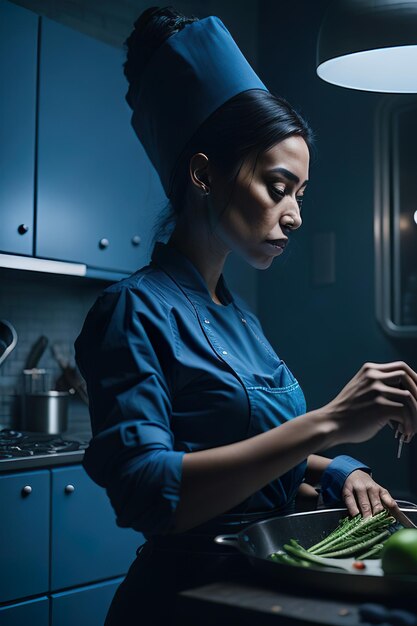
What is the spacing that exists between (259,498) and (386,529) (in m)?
Answer: 0.18

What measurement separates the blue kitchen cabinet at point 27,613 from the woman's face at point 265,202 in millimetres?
1390

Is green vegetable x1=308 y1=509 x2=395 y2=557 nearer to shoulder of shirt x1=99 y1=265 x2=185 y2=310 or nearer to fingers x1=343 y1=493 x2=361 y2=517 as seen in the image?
fingers x1=343 y1=493 x2=361 y2=517

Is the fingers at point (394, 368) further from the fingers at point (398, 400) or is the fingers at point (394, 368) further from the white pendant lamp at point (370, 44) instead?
the white pendant lamp at point (370, 44)

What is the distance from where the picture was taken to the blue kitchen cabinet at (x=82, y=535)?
7.60ft

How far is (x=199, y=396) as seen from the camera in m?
1.12

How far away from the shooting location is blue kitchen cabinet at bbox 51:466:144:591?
2316mm

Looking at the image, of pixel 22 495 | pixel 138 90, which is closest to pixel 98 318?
pixel 138 90

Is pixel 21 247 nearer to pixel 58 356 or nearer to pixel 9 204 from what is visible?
pixel 9 204

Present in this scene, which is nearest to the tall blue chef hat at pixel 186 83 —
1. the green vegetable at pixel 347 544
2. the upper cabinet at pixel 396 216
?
the green vegetable at pixel 347 544

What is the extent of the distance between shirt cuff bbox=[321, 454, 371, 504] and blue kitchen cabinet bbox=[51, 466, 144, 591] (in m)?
1.22

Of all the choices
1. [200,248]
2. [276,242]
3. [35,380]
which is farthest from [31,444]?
[276,242]

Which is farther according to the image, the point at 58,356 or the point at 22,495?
the point at 58,356

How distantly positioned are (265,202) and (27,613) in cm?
150

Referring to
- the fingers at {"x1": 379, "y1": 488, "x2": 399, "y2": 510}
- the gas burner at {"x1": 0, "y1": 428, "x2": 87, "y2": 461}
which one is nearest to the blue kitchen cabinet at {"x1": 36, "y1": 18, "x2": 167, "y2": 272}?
→ the gas burner at {"x1": 0, "y1": 428, "x2": 87, "y2": 461}
